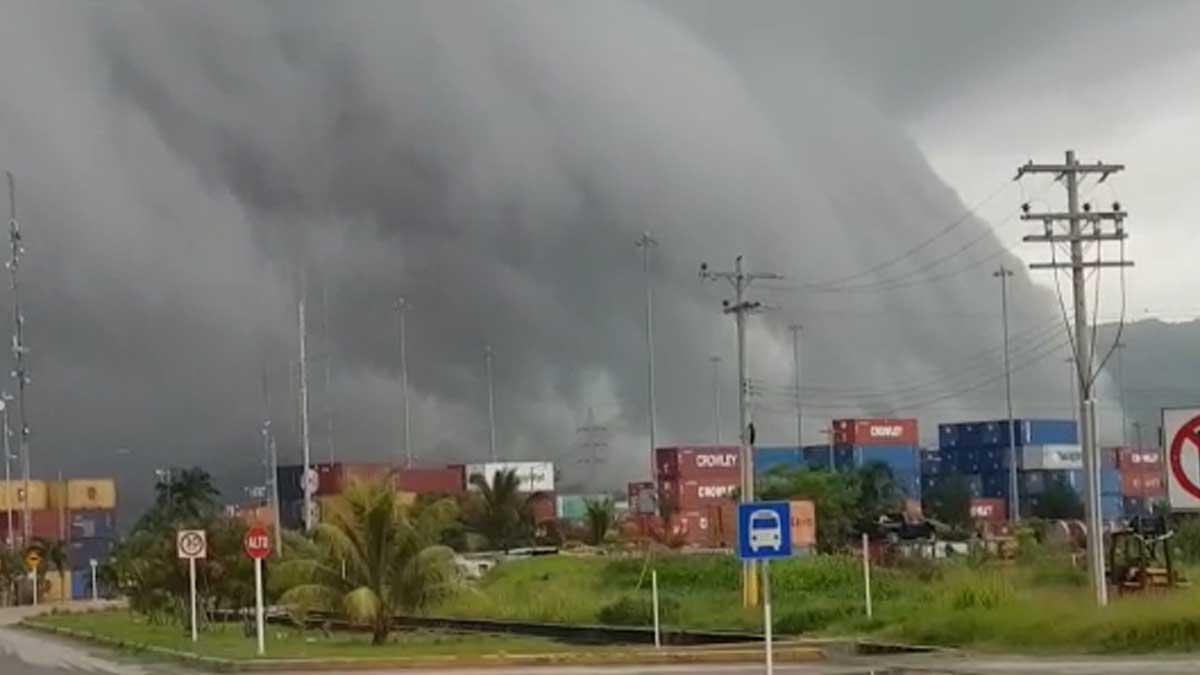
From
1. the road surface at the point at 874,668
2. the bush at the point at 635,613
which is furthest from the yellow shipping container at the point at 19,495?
the road surface at the point at 874,668

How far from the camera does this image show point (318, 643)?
3906 cm

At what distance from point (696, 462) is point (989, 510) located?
22.7 meters

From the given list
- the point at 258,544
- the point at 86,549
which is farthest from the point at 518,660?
the point at 86,549

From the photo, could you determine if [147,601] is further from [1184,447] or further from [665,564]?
[1184,447]

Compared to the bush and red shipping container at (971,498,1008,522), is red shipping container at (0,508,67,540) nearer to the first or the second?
red shipping container at (971,498,1008,522)

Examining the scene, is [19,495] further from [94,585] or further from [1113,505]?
[1113,505]

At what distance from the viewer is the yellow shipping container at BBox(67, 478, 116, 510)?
464ft

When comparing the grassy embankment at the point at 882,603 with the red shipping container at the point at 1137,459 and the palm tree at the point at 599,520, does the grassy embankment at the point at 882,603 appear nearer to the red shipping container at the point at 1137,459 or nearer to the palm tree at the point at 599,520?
the palm tree at the point at 599,520

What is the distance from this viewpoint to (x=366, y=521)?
36.6m

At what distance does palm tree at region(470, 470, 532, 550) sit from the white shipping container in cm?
5112

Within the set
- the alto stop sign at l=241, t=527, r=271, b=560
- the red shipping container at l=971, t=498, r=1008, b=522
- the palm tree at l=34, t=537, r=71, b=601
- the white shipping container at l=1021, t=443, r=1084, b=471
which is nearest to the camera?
the alto stop sign at l=241, t=527, r=271, b=560

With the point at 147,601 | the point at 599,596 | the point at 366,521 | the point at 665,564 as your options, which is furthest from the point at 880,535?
the point at 366,521

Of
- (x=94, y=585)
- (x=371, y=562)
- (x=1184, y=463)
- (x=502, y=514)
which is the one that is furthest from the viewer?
(x=502, y=514)

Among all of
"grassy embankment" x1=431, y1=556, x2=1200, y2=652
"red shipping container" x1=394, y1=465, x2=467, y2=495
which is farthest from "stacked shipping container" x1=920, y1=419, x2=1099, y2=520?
"grassy embankment" x1=431, y1=556, x2=1200, y2=652
